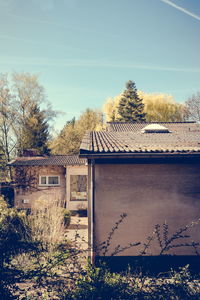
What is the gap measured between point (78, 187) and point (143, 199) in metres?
12.2

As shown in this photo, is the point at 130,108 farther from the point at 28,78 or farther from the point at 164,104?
the point at 28,78

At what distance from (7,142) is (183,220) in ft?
72.6

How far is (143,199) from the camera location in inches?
287

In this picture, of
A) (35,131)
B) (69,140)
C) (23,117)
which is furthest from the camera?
(69,140)

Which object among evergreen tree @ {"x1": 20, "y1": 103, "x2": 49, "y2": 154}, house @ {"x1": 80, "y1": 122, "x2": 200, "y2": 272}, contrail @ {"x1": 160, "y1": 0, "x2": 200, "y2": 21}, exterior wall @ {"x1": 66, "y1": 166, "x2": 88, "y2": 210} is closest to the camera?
contrail @ {"x1": 160, "y1": 0, "x2": 200, "y2": 21}

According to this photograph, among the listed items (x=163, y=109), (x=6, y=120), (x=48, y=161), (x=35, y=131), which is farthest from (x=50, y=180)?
(x=163, y=109)

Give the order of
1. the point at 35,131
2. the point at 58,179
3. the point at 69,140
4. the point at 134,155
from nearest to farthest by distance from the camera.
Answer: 1. the point at 134,155
2. the point at 58,179
3. the point at 35,131
4. the point at 69,140

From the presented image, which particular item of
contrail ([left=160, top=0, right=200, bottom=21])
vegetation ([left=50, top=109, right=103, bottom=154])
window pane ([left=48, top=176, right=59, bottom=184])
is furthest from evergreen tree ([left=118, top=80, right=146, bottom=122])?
contrail ([left=160, top=0, right=200, bottom=21])

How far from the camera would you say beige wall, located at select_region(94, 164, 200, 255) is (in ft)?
23.6

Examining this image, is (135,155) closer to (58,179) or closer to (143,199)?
(143,199)

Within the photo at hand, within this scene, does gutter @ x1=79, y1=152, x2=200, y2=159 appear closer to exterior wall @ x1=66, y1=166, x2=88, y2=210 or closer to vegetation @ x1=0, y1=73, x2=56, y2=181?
exterior wall @ x1=66, y1=166, x2=88, y2=210

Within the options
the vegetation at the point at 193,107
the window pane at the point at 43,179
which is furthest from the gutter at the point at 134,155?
the vegetation at the point at 193,107

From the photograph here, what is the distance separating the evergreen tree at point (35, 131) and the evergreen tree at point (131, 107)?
39.0 feet

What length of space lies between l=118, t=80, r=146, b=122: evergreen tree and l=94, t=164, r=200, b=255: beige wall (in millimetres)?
25920
